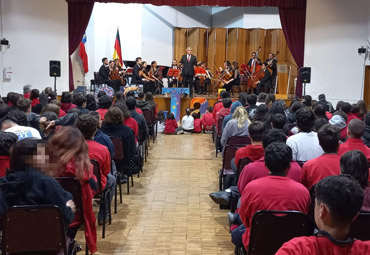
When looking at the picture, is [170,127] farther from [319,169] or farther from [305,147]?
[319,169]

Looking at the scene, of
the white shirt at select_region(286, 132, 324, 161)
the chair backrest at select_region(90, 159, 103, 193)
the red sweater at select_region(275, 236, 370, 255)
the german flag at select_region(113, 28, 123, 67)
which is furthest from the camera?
the german flag at select_region(113, 28, 123, 67)

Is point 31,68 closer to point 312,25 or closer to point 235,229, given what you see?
point 312,25

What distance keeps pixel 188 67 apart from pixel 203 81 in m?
1.16

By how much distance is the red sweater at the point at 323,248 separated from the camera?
1430 millimetres

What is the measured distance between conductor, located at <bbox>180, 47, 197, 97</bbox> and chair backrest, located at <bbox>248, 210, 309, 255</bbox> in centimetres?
1071

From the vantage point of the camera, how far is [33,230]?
97.7 inches

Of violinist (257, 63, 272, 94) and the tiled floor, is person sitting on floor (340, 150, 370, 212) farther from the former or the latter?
violinist (257, 63, 272, 94)

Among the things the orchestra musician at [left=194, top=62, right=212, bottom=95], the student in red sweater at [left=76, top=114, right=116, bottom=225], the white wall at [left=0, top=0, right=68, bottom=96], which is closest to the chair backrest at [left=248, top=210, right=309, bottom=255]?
the student in red sweater at [left=76, top=114, right=116, bottom=225]

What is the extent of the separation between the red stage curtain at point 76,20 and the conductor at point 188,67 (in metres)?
3.06

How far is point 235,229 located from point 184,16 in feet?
49.3

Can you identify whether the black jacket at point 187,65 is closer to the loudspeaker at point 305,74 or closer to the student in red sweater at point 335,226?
the loudspeaker at point 305,74

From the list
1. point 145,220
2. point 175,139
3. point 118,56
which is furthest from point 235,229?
point 118,56

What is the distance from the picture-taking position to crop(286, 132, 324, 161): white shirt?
3865 millimetres

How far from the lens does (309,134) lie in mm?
3969
